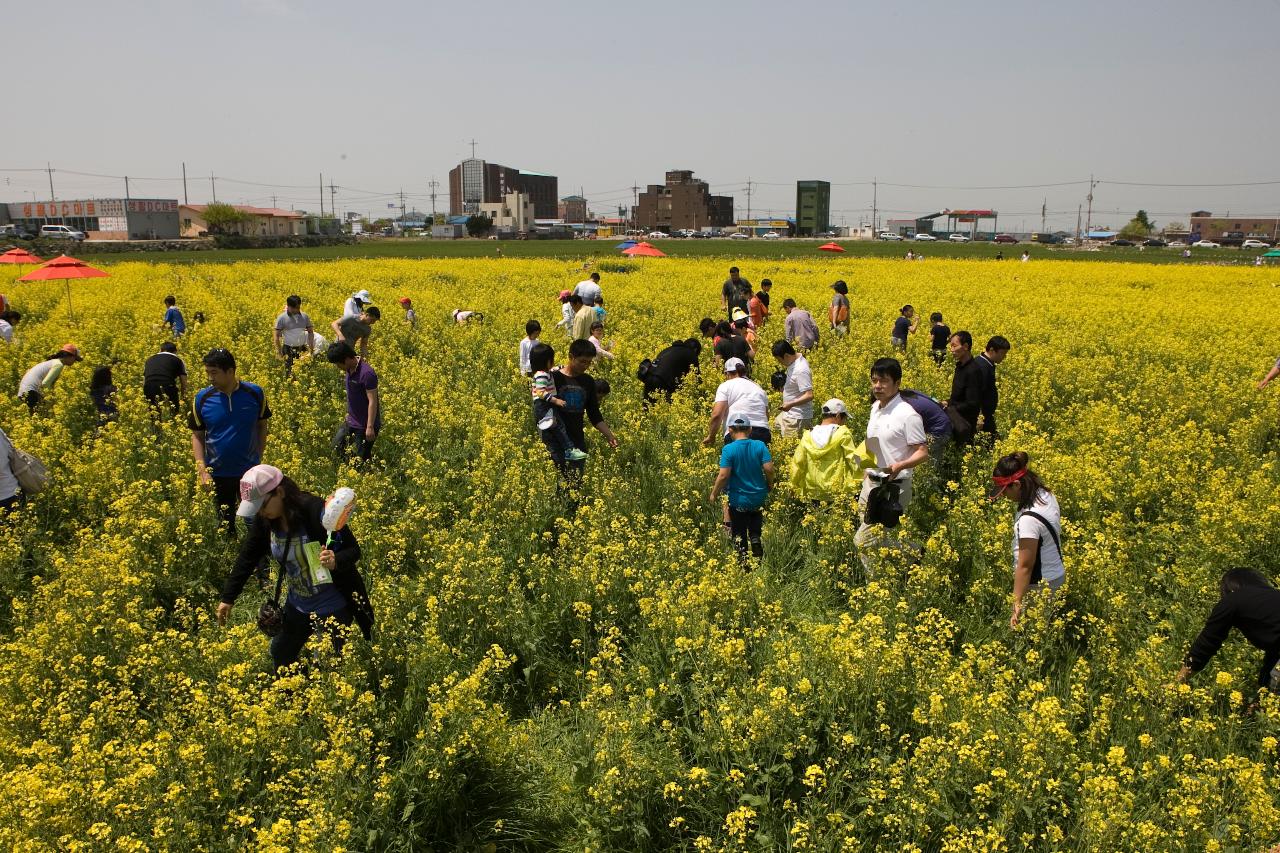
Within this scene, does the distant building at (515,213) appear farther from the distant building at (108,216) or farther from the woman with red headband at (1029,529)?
the woman with red headband at (1029,529)

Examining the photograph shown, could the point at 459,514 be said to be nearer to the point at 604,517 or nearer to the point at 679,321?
the point at 604,517

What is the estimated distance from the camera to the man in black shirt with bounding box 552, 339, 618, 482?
24.6 feet

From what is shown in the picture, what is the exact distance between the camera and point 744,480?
6.32m

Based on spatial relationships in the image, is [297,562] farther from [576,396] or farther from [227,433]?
[576,396]

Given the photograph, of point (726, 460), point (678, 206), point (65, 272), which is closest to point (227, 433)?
point (726, 460)

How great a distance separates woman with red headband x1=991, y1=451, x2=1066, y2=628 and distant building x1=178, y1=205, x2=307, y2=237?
345 ft

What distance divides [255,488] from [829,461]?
14.7 ft

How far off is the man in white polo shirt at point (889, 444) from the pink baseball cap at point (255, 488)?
434cm

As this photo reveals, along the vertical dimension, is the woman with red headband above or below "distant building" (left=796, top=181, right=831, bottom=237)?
below

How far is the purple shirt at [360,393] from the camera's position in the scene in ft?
26.1

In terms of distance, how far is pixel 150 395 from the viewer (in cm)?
912

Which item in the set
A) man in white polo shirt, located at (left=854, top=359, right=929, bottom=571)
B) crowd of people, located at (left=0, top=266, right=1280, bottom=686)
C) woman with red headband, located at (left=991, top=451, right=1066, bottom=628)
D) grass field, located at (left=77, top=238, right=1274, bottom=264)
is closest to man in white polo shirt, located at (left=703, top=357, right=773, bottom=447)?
crowd of people, located at (left=0, top=266, right=1280, bottom=686)

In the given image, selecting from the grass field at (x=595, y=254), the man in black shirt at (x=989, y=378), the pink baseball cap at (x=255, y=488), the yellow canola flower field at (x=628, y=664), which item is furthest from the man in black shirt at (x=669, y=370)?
the grass field at (x=595, y=254)

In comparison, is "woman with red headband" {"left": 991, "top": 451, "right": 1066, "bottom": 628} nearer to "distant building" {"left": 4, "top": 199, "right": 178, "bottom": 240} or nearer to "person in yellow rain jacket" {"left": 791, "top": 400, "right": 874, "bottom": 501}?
"person in yellow rain jacket" {"left": 791, "top": 400, "right": 874, "bottom": 501}
